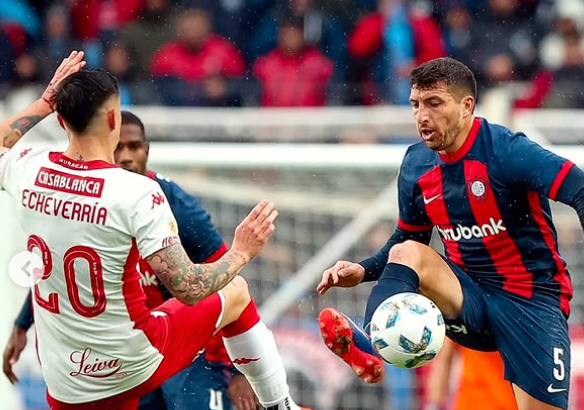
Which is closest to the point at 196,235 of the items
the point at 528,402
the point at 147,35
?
the point at 528,402

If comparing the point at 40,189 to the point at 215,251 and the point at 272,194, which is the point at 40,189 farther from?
the point at 272,194

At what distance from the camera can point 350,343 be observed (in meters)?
6.57

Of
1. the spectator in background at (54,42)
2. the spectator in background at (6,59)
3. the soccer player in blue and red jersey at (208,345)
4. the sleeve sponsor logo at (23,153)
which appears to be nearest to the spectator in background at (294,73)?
the spectator in background at (54,42)

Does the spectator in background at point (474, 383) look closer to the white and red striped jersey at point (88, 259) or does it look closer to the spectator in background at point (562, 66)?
the white and red striped jersey at point (88, 259)

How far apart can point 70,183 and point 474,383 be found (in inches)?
135

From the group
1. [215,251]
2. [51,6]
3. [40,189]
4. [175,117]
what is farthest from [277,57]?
[40,189]

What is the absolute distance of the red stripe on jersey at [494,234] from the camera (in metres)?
6.70

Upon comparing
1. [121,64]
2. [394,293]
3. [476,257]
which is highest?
[121,64]

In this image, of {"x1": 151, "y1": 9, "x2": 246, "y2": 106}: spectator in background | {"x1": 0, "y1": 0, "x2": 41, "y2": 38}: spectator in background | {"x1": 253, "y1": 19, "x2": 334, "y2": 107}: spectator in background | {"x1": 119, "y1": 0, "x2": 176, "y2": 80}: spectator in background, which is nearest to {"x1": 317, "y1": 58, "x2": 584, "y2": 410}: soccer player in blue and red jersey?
{"x1": 253, "y1": 19, "x2": 334, "y2": 107}: spectator in background

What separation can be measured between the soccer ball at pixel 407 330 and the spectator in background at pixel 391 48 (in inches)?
232

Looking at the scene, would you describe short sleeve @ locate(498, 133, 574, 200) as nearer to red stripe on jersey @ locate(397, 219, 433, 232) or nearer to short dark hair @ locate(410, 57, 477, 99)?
short dark hair @ locate(410, 57, 477, 99)

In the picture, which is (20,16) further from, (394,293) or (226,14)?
(394,293)

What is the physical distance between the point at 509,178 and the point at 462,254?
557 mm

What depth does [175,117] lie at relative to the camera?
1030cm
